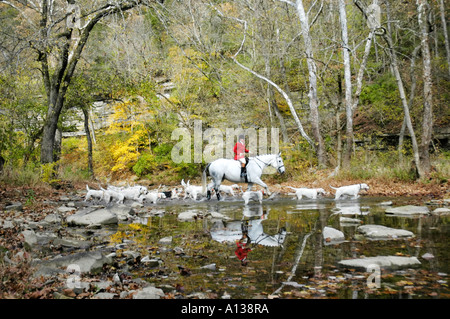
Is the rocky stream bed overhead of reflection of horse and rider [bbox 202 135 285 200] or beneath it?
beneath

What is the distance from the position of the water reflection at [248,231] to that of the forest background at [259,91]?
848cm

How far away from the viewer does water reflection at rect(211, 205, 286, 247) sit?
634 centimetres

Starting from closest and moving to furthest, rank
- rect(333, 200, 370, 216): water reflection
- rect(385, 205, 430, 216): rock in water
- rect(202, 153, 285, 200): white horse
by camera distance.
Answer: rect(385, 205, 430, 216): rock in water, rect(333, 200, 370, 216): water reflection, rect(202, 153, 285, 200): white horse

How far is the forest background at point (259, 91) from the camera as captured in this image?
51.4 ft

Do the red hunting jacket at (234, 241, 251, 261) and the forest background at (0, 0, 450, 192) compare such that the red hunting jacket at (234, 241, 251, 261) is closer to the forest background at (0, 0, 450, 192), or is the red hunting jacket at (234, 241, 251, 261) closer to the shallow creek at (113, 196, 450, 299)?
the shallow creek at (113, 196, 450, 299)

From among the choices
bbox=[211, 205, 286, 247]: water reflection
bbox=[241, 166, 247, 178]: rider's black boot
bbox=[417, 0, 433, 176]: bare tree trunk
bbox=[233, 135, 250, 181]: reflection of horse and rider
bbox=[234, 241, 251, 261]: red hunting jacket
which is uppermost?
bbox=[417, 0, 433, 176]: bare tree trunk

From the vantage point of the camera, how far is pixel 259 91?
80.7ft

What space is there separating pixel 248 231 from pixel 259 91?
61.3 ft

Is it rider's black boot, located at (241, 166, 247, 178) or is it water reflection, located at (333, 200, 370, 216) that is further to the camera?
rider's black boot, located at (241, 166, 247, 178)

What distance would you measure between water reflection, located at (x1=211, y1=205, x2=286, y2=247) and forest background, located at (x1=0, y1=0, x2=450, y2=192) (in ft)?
27.8

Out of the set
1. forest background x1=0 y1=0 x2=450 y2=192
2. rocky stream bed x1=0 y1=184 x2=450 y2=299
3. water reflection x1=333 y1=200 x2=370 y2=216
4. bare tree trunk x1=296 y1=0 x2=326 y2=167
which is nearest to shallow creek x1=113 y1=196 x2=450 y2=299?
rocky stream bed x1=0 y1=184 x2=450 y2=299

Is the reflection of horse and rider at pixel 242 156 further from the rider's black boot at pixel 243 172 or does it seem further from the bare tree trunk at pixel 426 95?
the bare tree trunk at pixel 426 95

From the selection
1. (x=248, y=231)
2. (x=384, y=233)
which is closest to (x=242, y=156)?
(x=248, y=231)

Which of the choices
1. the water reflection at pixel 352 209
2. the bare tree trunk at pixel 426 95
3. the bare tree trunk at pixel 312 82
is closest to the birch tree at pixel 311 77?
the bare tree trunk at pixel 312 82
